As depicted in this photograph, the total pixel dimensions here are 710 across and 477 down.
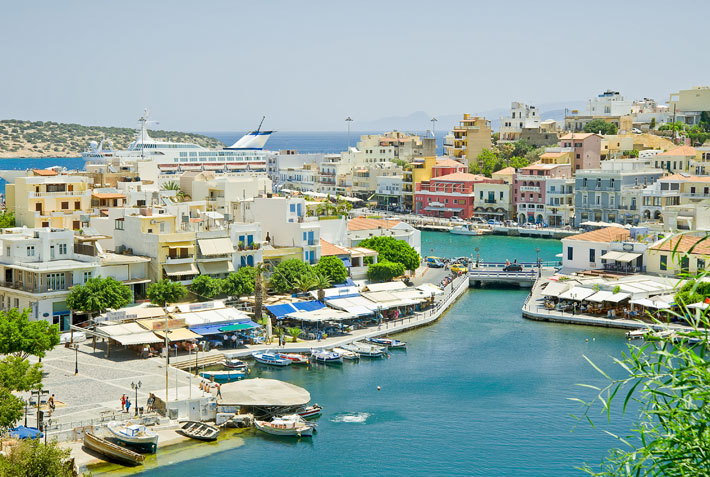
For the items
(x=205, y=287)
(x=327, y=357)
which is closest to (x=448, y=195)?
(x=205, y=287)

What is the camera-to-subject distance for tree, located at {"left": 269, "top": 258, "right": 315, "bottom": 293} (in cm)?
4184

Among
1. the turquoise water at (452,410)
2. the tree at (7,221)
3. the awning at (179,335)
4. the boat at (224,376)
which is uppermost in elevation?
the tree at (7,221)

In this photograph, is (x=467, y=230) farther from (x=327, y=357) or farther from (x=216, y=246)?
(x=327, y=357)

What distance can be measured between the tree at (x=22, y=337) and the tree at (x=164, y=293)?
8125 millimetres

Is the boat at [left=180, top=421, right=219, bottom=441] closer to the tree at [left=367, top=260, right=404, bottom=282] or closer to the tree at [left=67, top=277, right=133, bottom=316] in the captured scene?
the tree at [left=67, top=277, right=133, bottom=316]

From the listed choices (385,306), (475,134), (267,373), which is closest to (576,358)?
(385,306)

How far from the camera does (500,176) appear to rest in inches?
3243

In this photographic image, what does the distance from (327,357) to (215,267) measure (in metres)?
8.53

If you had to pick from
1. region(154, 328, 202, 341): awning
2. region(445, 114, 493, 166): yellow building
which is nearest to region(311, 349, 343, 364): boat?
region(154, 328, 202, 341): awning

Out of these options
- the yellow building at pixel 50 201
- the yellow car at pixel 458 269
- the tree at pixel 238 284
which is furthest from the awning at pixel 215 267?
the yellow car at pixel 458 269

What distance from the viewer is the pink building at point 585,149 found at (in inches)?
3194

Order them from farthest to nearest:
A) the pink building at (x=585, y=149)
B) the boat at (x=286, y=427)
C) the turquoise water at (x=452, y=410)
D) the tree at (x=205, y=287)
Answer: the pink building at (x=585, y=149), the tree at (x=205, y=287), the boat at (x=286, y=427), the turquoise water at (x=452, y=410)

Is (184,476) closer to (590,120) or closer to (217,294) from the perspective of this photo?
(217,294)

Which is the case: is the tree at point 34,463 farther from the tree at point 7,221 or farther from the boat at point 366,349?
the tree at point 7,221
